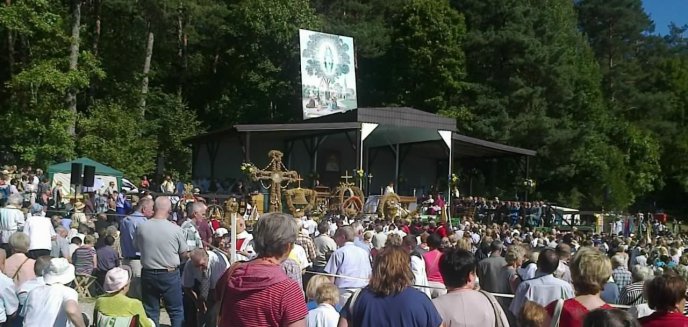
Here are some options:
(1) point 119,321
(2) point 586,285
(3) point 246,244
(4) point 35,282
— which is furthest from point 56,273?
(2) point 586,285

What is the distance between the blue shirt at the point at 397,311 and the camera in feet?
12.0

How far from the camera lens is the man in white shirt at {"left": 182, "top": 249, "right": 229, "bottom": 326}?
24.0ft

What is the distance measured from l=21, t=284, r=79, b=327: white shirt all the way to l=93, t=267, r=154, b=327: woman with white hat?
39 cm

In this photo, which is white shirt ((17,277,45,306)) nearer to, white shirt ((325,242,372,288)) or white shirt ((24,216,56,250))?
white shirt ((325,242,372,288))

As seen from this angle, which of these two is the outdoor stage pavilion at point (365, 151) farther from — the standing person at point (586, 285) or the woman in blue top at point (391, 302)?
the woman in blue top at point (391, 302)

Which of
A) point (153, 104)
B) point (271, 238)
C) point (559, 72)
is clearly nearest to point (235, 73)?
point (153, 104)

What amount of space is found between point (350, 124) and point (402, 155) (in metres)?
8.63

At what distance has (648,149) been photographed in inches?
1853

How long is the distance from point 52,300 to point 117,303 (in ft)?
2.03

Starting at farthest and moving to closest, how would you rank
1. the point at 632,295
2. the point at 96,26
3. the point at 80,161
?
the point at 96,26
the point at 80,161
the point at 632,295

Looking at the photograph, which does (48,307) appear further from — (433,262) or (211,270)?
(433,262)

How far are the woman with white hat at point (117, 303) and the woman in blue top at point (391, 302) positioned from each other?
161cm

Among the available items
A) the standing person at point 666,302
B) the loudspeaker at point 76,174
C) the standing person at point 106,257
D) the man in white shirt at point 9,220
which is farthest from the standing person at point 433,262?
the loudspeaker at point 76,174

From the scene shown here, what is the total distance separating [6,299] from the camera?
5547 mm
